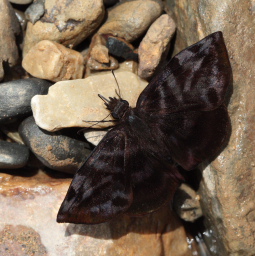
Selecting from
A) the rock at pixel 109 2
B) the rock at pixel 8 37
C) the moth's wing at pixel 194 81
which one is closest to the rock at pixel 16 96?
the rock at pixel 8 37

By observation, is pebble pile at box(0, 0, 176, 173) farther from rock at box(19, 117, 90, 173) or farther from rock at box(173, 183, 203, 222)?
rock at box(173, 183, 203, 222)

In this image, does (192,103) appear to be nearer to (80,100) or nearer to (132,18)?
(80,100)

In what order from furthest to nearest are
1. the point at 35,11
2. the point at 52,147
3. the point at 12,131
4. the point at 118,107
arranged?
1. the point at 12,131
2. the point at 35,11
3. the point at 52,147
4. the point at 118,107

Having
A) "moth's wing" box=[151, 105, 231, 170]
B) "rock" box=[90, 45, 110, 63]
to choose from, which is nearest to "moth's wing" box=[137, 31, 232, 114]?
"moth's wing" box=[151, 105, 231, 170]

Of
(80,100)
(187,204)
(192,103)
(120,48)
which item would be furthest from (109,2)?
(187,204)

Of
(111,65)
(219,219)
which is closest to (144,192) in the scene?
(219,219)

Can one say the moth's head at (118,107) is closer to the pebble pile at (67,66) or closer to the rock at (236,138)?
the pebble pile at (67,66)
